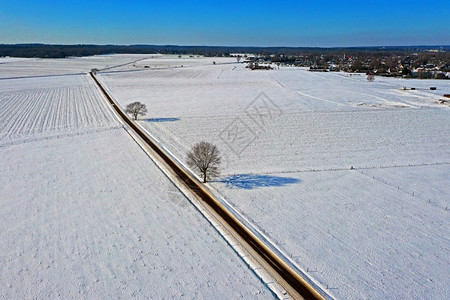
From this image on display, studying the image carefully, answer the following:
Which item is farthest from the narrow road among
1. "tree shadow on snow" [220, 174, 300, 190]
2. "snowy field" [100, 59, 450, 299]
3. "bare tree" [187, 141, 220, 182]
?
"tree shadow on snow" [220, 174, 300, 190]

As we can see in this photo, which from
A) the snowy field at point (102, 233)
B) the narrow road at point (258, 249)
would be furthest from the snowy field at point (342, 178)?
the snowy field at point (102, 233)

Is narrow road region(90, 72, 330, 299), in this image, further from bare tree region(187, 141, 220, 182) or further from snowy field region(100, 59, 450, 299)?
bare tree region(187, 141, 220, 182)

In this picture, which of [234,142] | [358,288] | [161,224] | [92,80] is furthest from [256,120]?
[92,80]

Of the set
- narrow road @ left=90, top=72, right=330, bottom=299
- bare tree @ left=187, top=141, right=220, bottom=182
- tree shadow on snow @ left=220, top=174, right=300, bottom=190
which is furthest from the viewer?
bare tree @ left=187, top=141, right=220, bottom=182

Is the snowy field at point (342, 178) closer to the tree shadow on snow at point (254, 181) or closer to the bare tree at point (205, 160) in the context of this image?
the tree shadow on snow at point (254, 181)

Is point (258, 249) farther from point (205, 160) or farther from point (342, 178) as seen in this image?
point (342, 178)
